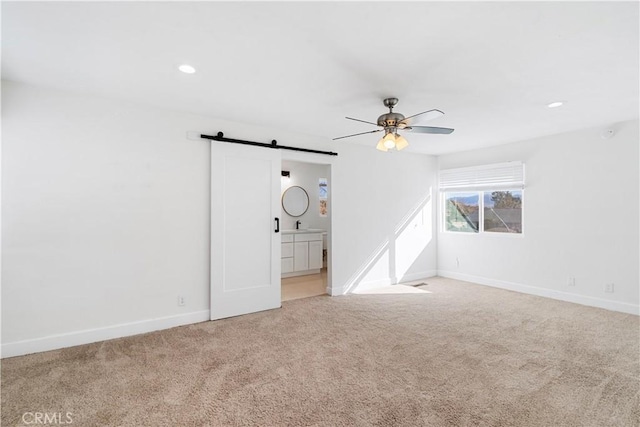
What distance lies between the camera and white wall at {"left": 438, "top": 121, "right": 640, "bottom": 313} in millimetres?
4016

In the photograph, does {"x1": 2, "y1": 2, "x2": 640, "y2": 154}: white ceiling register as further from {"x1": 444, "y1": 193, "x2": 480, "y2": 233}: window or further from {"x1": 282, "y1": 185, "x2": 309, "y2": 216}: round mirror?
{"x1": 282, "y1": 185, "x2": 309, "y2": 216}: round mirror

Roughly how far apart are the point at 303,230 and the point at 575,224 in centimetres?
440

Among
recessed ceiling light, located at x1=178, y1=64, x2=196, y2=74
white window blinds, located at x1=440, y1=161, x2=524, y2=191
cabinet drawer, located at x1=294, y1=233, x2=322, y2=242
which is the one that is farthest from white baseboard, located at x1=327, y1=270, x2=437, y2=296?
recessed ceiling light, located at x1=178, y1=64, x2=196, y2=74

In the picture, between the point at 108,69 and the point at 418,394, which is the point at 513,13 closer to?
the point at 418,394

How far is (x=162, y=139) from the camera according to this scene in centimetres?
351

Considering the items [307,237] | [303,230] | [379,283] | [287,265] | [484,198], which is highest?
[484,198]

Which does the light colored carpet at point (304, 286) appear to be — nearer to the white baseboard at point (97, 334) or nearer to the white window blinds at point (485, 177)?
the white baseboard at point (97, 334)

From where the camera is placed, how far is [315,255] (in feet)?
20.9

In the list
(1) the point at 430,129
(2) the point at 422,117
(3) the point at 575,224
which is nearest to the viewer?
(2) the point at 422,117

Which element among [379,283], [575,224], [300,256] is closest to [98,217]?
[300,256]

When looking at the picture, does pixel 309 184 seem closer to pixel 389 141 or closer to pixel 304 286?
pixel 304 286

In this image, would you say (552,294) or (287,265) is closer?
(552,294)

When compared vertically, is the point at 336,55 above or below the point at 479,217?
above

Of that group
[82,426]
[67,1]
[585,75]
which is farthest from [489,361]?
[67,1]
